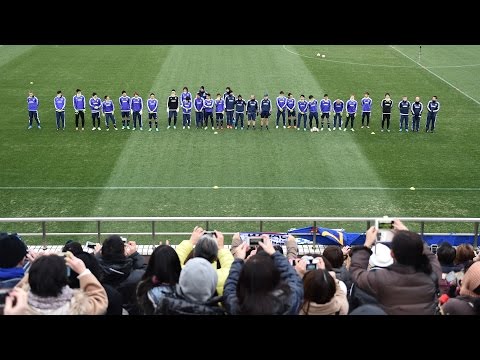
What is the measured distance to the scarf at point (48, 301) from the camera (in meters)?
3.59

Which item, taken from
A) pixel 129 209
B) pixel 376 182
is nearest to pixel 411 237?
pixel 129 209

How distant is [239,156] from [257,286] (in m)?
13.2

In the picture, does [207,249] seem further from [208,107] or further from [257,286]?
[208,107]

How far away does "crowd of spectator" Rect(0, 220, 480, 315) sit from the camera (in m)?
3.62

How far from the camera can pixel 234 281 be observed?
3.81m

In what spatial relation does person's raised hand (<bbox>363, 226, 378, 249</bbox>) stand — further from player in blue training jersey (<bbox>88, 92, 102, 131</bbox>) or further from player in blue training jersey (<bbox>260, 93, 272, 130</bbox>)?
player in blue training jersey (<bbox>88, 92, 102, 131</bbox>)

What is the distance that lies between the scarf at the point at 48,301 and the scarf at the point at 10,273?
2.07 ft

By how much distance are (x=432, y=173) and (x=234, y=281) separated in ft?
41.7

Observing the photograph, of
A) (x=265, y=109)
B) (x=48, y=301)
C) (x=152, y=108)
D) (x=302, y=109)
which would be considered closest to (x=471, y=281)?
(x=48, y=301)

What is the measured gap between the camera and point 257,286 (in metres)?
3.62

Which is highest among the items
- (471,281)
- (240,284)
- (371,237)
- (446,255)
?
(240,284)

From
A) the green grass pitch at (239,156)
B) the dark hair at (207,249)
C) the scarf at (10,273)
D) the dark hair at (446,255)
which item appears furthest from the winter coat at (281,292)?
the green grass pitch at (239,156)

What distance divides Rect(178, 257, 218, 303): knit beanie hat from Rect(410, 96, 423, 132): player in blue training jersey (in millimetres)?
15832

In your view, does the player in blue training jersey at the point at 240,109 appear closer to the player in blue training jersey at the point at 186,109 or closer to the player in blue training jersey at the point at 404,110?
the player in blue training jersey at the point at 186,109
